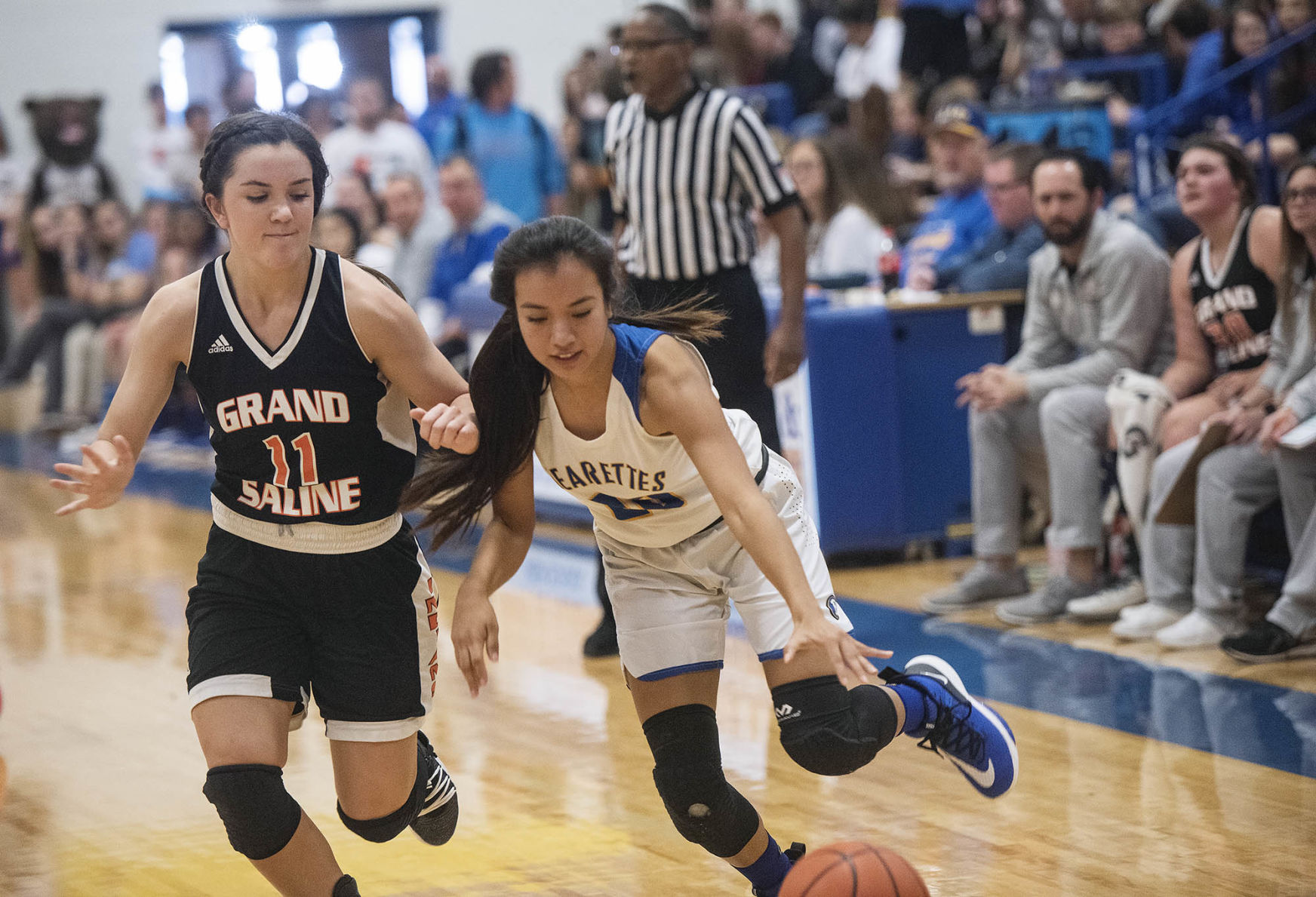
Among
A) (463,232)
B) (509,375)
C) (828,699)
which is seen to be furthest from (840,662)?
(463,232)

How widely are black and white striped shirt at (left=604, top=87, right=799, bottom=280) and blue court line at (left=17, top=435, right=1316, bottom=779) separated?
1.33m

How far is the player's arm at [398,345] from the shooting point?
10.4ft

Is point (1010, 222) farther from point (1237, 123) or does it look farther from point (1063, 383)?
point (1237, 123)

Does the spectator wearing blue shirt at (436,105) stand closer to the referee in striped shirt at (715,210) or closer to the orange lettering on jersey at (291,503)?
the referee in striped shirt at (715,210)

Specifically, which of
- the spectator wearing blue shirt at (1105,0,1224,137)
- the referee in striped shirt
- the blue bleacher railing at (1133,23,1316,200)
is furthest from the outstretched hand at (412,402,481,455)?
the spectator wearing blue shirt at (1105,0,1224,137)

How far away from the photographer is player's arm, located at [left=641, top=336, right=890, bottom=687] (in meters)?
2.75

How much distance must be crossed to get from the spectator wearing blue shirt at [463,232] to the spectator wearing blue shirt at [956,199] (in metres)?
2.29

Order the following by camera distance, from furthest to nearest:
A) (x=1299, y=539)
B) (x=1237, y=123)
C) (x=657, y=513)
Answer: (x=1237, y=123) → (x=1299, y=539) → (x=657, y=513)

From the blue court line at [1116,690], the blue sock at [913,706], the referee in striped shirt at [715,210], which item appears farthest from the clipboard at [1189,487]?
the blue sock at [913,706]

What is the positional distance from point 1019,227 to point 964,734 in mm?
3954

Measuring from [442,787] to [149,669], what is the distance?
2.83 m

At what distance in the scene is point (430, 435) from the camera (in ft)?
9.88

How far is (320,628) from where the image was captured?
3.23 m

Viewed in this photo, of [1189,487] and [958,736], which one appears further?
[1189,487]
